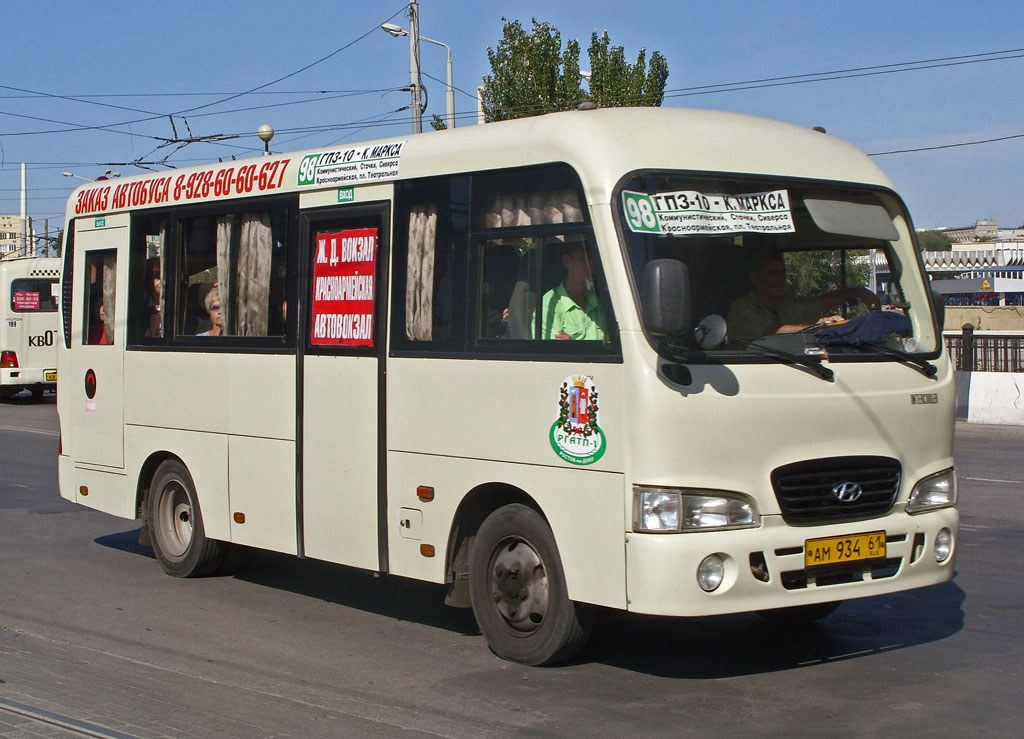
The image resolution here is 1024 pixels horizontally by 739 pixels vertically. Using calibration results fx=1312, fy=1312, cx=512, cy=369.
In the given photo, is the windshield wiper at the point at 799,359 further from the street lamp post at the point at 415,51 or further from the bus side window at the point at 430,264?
the street lamp post at the point at 415,51

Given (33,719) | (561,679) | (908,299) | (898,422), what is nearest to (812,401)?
(898,422)

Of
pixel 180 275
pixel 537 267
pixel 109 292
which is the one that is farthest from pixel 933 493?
pixel 109 292

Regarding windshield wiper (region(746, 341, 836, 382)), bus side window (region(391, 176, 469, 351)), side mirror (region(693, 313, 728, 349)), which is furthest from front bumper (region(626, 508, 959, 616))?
bus side window (region(391, 176, 469, 351))

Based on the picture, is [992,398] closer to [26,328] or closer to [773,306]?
[773,306]

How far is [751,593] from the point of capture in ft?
19.8

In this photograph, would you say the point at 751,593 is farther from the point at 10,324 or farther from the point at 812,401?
the point at 10,324

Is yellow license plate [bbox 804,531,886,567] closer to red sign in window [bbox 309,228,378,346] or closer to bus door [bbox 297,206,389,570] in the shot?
bus door [bbox 297,206,389,570]

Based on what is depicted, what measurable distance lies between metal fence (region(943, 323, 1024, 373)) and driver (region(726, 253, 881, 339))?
16.6m

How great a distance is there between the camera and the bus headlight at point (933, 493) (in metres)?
6.66

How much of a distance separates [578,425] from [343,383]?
204 centimetres

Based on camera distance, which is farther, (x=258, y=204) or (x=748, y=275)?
(x=258, y=204)

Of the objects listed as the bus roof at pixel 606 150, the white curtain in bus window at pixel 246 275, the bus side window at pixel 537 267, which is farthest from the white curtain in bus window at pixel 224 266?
the bus side window at pixel 537 267

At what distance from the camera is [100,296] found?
33.8ft

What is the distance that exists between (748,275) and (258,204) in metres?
3.63
